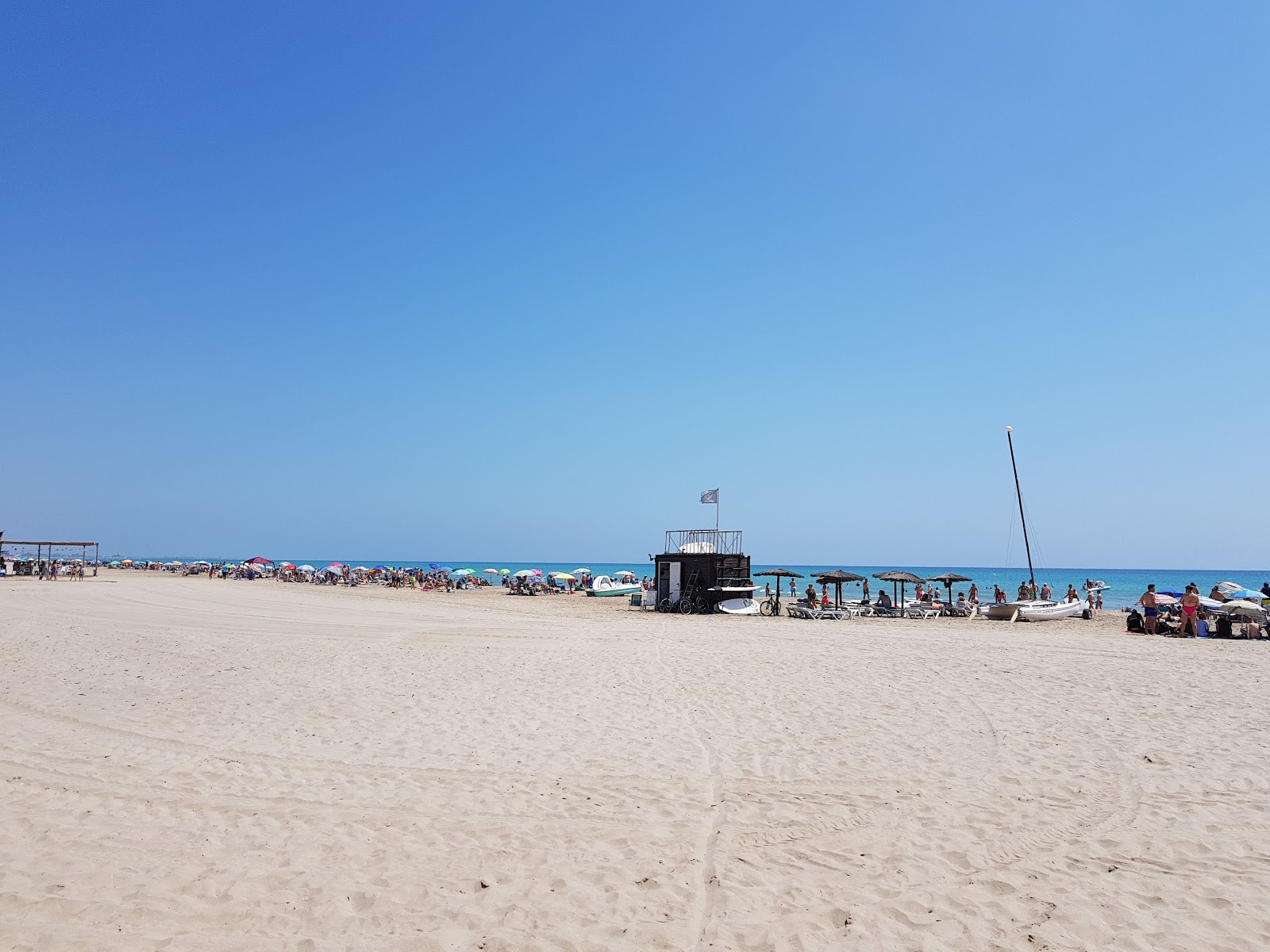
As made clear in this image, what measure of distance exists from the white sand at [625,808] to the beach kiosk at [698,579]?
53.5 ft

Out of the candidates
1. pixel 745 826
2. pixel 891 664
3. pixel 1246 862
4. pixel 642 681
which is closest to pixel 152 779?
pixel 745 826

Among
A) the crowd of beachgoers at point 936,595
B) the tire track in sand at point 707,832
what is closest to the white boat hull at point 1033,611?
the crowd of beachgoers at point 936,595

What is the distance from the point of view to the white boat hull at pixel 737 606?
1132 inches

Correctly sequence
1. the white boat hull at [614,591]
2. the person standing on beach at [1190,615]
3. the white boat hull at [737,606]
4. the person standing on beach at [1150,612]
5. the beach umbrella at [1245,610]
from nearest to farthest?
1. the beach umbrella at [1245,610]
2. the person standing on beach at [1190,615]
3. the person standing on beach at [1150,612]
4. the white boat hull at [737,606]
5. the white boat hull at [614,591]

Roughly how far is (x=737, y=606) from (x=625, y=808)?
907 inches

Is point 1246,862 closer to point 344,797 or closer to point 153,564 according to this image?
point 344,797

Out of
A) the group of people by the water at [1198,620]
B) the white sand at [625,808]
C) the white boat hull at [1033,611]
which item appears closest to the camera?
the white sand at [625,808]

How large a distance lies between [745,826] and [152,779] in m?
5.37

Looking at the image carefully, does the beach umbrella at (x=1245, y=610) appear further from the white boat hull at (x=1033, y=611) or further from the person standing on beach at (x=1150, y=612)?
the white boat hull at (x=1033, y=611)

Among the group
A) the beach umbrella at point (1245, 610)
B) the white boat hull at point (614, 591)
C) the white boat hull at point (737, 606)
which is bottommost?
the white boat hull at point (614, 591)

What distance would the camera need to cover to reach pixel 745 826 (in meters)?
5.96

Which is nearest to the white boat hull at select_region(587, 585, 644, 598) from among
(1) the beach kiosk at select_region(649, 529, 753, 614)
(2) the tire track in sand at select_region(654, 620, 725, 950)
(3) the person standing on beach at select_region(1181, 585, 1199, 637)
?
(1) the beach kiosk at select_region(649, 529, 753, 614)

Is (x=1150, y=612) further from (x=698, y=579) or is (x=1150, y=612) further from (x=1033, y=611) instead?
(x=698, y=579)

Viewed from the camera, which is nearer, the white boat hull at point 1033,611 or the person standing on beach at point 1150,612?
the person standing on beach at point 1150,612
